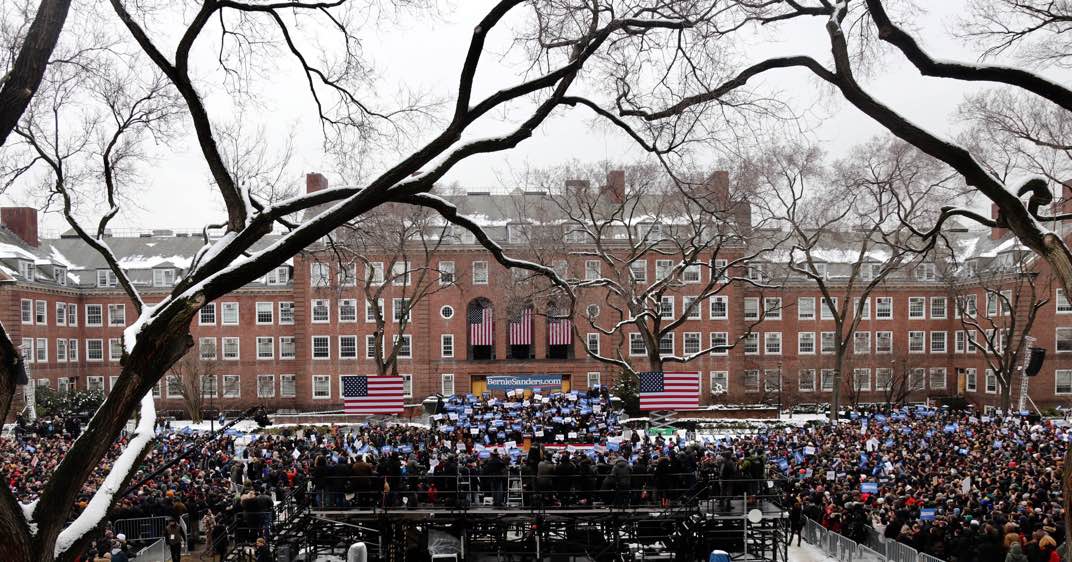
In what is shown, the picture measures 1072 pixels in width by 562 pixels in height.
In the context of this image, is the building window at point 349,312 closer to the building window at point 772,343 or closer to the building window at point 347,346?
the building window at point 347,346

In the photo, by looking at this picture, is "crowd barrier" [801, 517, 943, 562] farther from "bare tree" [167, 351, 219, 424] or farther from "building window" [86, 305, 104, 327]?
"building window" [86, 305, 104, 327]

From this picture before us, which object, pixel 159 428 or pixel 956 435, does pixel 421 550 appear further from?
pixel 159 428

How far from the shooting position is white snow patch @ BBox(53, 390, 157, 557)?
752cm

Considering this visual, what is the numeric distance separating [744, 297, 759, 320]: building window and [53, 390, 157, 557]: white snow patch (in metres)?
52.3

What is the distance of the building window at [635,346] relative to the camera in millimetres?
54375

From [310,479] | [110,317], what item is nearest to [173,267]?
[110,317]

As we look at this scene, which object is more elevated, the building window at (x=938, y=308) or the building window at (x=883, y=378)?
the building window at (x=938, y=308)

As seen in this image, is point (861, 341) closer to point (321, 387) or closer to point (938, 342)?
point (938, 342)

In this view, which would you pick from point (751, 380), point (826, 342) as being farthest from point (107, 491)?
point (826, 342)

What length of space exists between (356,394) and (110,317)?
3802 cm

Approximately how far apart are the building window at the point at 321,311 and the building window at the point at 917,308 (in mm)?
42162

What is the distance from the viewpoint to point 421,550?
17.0m

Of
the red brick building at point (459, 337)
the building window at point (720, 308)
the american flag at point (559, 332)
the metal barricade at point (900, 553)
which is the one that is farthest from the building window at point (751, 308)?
the metal barricade at point (900, 553)

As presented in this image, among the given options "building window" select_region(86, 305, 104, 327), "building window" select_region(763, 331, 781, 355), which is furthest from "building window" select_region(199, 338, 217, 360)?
"building window" select_region(763, 331, 781, 355)
